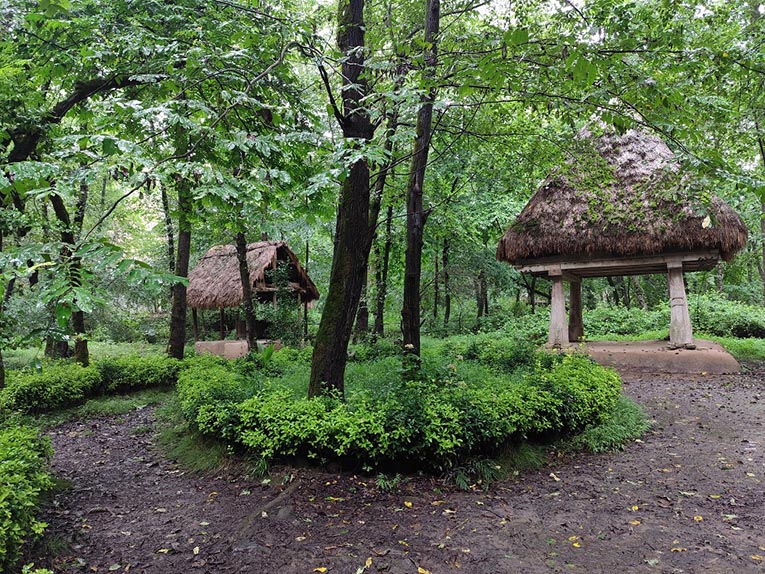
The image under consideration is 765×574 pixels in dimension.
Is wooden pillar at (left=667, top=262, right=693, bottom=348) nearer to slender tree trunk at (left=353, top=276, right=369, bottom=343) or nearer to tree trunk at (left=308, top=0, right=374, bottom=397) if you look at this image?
slender tree trunk at (left=353, top=276, right=369, bottom=343)

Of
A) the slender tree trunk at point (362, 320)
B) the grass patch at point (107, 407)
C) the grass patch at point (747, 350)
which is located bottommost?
the grass patch at point (107, 407)

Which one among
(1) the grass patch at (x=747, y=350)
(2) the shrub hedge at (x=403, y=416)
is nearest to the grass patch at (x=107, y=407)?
(2) the shrub hedge at (x=403, y=416)

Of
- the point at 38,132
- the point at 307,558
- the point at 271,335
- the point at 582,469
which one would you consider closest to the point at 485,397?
the point at 582,469

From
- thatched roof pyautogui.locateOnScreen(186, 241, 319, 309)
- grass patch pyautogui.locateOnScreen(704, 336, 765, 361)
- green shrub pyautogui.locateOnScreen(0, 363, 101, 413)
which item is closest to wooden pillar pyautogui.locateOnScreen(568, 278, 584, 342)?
grass patch pyautogui.locateOnScreen(704, 336, 765, 361)

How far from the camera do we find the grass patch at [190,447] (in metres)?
4.43

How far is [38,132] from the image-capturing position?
4.36 meters

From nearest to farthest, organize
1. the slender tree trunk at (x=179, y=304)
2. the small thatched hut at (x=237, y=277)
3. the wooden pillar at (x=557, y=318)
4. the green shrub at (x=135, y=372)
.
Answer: the green shrub at (x=135, y=372)
the slender tree trunk at (x=179, y=304)
the wooden pillar at (x=557, y=318)
the small thatched hut at (x=237, y=277)

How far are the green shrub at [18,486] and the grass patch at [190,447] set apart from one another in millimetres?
1256

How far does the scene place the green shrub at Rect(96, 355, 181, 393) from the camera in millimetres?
8055

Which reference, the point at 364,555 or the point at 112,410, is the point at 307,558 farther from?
the point at 112,410

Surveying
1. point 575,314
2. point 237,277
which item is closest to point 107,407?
point 237,277

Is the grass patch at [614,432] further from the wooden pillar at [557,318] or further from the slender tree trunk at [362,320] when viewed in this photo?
the slender tree trunk at [362,320]

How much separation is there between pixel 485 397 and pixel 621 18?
362 centimetres

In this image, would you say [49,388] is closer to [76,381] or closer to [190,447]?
[76,381]
